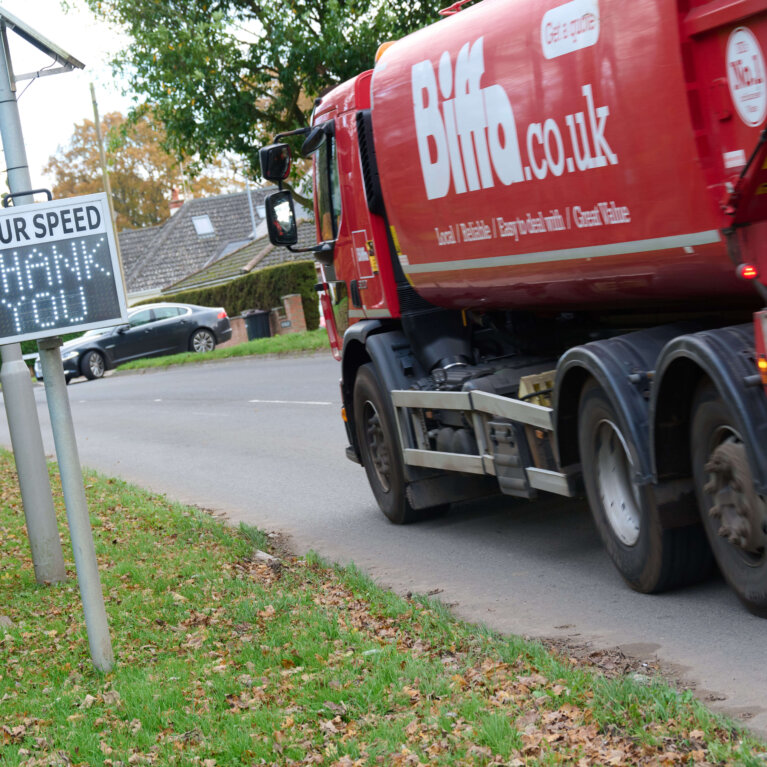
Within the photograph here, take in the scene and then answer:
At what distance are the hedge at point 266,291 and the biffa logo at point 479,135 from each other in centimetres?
2843

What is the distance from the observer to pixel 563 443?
675cm

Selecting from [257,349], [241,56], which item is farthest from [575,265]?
[257,349]

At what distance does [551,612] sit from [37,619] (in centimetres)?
309

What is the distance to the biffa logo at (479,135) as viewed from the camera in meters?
6.00

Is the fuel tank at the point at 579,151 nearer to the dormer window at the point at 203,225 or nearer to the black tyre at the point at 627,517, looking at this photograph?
the black tyre at the point at 627,517

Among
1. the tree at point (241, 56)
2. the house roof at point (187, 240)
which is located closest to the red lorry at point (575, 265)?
the tree at point (241, 56)

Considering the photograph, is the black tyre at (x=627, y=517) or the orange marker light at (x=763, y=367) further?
the black tyre at (x=627, y=517)

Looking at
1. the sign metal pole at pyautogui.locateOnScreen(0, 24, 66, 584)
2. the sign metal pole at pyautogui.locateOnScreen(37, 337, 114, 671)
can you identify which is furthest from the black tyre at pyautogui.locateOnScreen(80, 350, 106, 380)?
the sign metal pole at pyautogui.locateOnScreen(37, 337, 114, 671)

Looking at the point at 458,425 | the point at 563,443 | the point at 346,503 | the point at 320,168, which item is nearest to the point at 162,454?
the point at 346,503

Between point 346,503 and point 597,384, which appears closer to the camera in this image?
point 597,384

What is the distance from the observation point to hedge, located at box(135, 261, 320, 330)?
37062mm

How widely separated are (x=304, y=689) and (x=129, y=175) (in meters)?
70.4

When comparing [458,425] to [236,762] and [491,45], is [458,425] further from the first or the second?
[236,762]

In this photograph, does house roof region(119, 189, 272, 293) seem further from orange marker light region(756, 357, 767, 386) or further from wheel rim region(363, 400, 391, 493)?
orange marker light region(756, 357, 767, 386)
